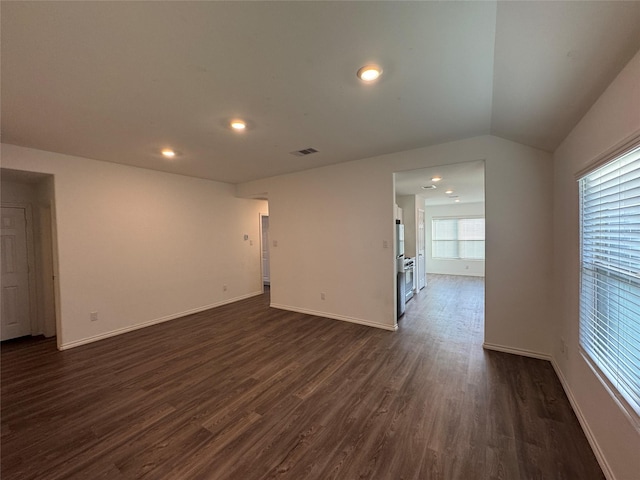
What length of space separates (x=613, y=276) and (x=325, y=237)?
3.45 m

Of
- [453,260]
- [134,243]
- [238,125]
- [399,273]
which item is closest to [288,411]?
[238,125]

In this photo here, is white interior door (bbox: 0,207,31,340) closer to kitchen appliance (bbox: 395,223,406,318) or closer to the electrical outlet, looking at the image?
kitchen appliance (bbox: 395,223,406,318)

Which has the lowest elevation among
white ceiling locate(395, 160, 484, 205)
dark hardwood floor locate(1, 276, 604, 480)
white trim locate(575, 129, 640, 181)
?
dark hardwood floor locate(1, 276, 604, 480)

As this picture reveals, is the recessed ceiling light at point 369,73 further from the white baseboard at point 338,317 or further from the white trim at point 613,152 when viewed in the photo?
the white baseboard at point 338,317

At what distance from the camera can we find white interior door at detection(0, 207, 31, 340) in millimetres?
3924

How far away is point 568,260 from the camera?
2.40 meters

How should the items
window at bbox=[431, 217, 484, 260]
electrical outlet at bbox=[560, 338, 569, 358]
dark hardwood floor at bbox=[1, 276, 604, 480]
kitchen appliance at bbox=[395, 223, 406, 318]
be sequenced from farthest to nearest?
window at bbox=[431, 217, 484, 260], kitchen appliance at bbox=[395, 223, 406, 318], electrical outlet at bbox=[560, 338, 569, 358], dark hardwood floor at bbox=[1, 276, 604, 480]

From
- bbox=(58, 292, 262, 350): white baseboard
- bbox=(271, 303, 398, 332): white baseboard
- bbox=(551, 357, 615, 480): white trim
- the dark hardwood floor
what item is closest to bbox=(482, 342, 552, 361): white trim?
the dark hardwood floor

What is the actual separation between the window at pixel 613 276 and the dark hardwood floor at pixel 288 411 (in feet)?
2.05

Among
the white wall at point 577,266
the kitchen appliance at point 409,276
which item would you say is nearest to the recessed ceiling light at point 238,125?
the white wall at point 577,266

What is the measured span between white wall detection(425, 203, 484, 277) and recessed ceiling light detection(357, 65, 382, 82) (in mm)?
8132

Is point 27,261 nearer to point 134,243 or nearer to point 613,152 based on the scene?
point 134,243

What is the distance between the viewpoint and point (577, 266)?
2182 mm

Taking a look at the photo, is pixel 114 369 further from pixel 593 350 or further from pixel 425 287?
pixel 425 287
